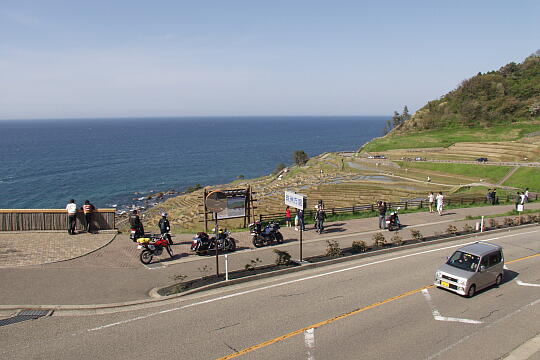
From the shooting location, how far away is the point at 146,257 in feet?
53.1

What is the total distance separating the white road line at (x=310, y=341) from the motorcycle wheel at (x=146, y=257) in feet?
25.8

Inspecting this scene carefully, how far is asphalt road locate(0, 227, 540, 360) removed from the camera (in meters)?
9.86

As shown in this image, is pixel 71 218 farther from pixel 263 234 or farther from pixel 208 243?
pixel 263 234

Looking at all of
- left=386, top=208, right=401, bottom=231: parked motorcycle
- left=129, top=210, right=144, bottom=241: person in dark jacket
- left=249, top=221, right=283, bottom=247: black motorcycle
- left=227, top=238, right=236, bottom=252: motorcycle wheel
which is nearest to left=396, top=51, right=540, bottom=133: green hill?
left=386, top=208, right=401, bottom=231: parked motorcycle

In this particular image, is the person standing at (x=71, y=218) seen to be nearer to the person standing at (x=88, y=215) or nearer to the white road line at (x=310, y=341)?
the person standing at (x=88, y=215)

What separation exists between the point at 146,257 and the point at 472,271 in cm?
1197

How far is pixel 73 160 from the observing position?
4656 inches

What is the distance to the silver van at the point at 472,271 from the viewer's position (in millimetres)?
13633

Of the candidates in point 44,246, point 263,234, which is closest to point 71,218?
point 44,246

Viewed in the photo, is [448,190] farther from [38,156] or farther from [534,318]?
[38,156]

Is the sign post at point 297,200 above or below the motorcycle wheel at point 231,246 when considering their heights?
above

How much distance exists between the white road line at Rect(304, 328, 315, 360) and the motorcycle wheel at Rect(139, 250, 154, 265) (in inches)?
310

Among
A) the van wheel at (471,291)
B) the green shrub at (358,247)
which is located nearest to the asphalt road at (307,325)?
the van wheel at (471,291)

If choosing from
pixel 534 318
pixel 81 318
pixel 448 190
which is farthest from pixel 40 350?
pixel 448 190
